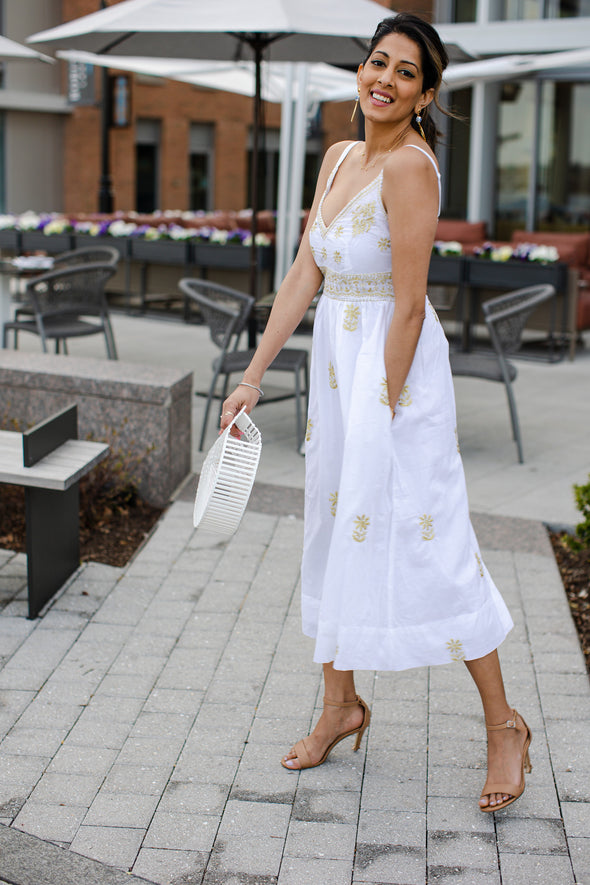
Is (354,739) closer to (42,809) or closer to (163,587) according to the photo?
(42,809)

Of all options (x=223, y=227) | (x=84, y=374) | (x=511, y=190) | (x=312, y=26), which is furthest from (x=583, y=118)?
(x=84, y=374)

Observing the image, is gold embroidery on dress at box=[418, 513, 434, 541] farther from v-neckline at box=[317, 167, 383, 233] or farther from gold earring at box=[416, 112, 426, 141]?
gold earring at box=[416, 112, 426, 141]

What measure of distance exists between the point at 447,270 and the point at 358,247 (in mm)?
8103

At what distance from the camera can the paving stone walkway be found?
2.54m

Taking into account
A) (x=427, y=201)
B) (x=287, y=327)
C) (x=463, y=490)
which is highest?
(x=427, y=201)

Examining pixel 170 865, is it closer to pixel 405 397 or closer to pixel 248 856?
pixel 248 856

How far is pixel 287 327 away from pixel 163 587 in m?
1.78

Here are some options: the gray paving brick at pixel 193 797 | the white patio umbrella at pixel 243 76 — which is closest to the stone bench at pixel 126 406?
the gray paving brick at pixel 193 797

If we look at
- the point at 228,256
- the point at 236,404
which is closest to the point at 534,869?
the point at 236,404

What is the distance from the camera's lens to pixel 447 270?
410 inches

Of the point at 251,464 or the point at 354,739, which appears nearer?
the point at 251,464

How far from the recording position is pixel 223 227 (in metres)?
15.4

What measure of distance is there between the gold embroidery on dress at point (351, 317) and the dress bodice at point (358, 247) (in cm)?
3

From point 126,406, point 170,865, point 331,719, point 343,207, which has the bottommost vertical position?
point 170,865
